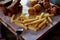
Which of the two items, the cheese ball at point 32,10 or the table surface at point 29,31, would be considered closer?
the table surface at point 29,31

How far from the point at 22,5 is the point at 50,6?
26 centimetres

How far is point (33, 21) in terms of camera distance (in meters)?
1.17

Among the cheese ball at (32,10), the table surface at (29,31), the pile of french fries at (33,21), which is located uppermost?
the cheese ball at (32,10)

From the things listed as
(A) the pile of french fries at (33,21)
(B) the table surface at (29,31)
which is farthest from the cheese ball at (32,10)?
(B) the table surface at (29,31)

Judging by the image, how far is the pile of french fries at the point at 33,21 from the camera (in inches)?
44.9

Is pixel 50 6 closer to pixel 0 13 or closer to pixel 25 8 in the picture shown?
pixel 25 8

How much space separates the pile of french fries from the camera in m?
1.14

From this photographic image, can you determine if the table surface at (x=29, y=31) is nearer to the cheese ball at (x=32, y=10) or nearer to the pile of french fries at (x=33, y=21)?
the pile of french fries at (x=33, y=21)

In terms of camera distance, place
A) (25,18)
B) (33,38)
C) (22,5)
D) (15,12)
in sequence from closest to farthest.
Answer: (33,38) < (25,18) < (15,12) < (22,5)

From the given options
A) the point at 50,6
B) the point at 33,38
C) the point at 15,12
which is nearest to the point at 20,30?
the point at 33,38

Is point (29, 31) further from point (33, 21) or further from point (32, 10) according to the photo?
point (32, 10)

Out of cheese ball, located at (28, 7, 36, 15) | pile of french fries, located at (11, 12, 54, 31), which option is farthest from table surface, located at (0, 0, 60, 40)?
cheese ball, located at (28, 7, 36, 15)

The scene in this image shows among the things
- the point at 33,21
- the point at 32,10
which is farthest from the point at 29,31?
the point at 32,10

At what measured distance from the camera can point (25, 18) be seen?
122cm
